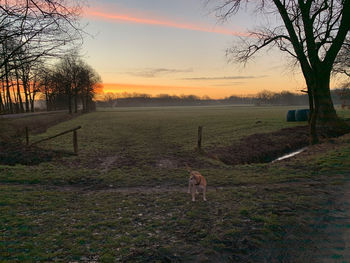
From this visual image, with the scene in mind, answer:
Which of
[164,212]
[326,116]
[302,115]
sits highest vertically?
[326,116]

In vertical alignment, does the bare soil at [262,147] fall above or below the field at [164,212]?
below

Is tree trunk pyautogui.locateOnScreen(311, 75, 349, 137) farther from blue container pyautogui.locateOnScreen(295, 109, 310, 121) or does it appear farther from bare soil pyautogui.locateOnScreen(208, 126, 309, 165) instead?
blue container pyautogui.locateOnScreen(295, 109, 310, 121)

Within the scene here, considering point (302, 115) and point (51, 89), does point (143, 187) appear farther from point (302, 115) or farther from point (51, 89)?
point (51, 89)

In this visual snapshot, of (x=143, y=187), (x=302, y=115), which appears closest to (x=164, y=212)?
(x=143, y=187)

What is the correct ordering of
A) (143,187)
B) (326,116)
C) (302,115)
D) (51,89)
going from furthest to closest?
(51,89), (302,115), (326,116), (143,187)

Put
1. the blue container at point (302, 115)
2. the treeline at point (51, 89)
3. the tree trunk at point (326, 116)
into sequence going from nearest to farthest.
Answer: the tree trunk at point (326, 116), the blue container at point (302, 115), the treeline at point (51, 89)

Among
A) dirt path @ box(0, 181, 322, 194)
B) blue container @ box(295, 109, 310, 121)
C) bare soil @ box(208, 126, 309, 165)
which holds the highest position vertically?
blue container @ box(295, 109, 310, 121)

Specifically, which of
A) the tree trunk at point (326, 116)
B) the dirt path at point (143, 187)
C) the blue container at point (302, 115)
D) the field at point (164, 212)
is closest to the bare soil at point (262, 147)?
the tree trunk at point (326, 116)

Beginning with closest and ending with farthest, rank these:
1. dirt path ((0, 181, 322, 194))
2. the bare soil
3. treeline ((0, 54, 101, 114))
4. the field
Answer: the field → dirt path ((0, 181, 322, 194)) → the bare soil → treeline ((0, 54, 101, 114))

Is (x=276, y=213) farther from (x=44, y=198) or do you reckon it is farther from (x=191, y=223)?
(x=44, y=198)

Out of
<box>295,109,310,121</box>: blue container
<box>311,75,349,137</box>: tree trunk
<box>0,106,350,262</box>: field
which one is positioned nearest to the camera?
<box>0,106,350,262</box>: field

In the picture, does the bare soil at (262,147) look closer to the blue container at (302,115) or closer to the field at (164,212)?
the field at (164,212)

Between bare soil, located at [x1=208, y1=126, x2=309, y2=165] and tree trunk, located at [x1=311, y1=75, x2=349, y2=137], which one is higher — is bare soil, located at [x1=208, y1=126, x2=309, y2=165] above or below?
below

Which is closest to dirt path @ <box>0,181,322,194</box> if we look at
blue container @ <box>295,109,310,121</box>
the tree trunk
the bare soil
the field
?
the field
